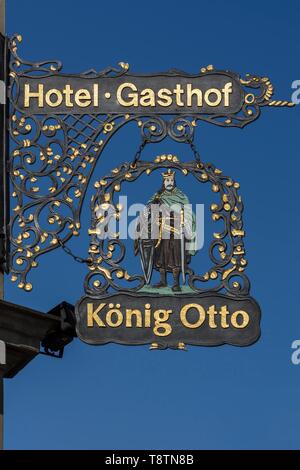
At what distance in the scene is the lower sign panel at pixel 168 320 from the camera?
30.2 m

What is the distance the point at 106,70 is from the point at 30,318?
3.71 m

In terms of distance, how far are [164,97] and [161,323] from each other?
127 inches

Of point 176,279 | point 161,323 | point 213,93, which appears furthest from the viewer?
point 213,93

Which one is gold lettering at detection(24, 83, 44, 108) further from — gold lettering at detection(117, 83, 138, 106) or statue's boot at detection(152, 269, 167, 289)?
statue's boot at detection(152, 269, 167, 289)

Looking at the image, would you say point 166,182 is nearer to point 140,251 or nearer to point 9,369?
point 140,251

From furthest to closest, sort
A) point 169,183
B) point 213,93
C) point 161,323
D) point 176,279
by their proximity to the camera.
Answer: point 213,93 → point 169,183 → point 176,279 → point 161,323

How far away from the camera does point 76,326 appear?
30281 millimetres

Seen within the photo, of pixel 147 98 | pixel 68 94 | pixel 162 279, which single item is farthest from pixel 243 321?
pixel 68 94

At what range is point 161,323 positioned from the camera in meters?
30.2

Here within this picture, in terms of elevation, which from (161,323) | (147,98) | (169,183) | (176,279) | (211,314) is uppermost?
(147,98)

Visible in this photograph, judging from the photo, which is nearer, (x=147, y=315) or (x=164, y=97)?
(x=147, y=315)

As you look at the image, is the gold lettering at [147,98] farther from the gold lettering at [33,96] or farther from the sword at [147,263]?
the sword at [147,263]

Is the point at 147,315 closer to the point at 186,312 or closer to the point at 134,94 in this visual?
the point at 186,312
